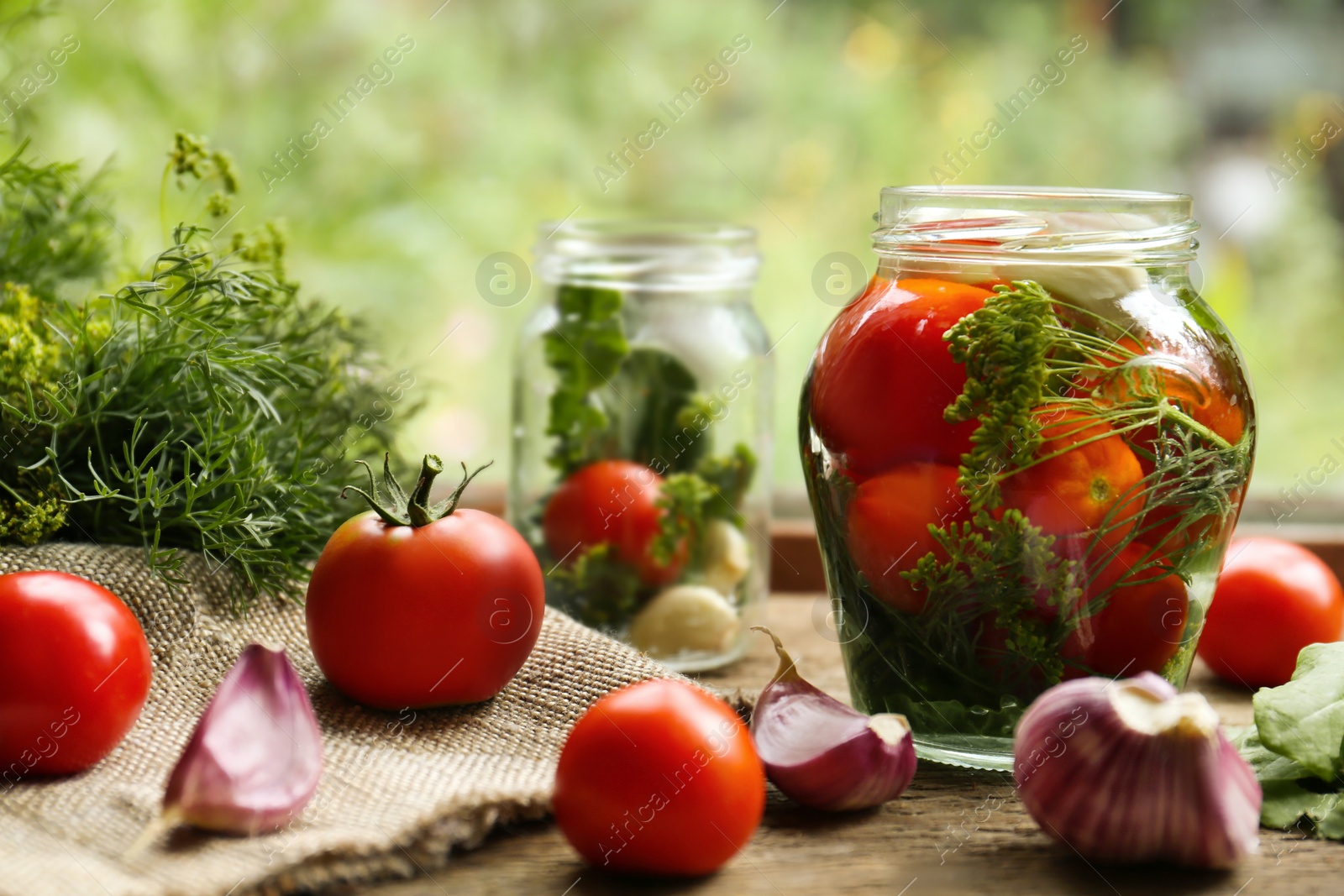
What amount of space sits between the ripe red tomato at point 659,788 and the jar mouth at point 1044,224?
0.35m

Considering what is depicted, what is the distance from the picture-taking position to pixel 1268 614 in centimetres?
102

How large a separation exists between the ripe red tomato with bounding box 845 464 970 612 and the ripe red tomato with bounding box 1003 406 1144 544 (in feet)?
0.12

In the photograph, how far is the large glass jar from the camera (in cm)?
109

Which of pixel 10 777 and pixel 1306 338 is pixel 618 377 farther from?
pixel 1306 338

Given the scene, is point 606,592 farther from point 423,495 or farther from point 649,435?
point 423,495

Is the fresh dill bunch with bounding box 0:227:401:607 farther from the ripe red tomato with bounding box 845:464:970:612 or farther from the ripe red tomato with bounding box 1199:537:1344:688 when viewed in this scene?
the ripe red tomato with bounding box 1199:537:1344:688

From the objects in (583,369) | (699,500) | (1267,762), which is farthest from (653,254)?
(1267,762)

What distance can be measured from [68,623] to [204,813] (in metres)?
0.17

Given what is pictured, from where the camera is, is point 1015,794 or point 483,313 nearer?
point 1015,794

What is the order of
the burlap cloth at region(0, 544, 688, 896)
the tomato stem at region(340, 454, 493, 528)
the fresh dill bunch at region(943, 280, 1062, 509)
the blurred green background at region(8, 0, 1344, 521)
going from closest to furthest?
the burlap cloth at region(0, 544, 688, 896) → the fresh dill bunch at region(943, 280, 1062, 509) → the tomato stem at region(340, 454, 493, 528) → the blurred green background at region(8, 0, 1344, 521)

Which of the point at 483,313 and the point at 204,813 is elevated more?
the point at 483,313

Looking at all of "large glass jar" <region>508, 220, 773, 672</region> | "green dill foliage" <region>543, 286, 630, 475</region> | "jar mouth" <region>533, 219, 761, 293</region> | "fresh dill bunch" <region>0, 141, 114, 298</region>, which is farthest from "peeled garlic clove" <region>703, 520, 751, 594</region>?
"fresh dill bunch" <region>0, 141, 114, 298</region>

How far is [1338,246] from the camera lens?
1.77 m

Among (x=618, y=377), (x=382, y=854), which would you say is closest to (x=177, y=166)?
(x=618, y=377)
